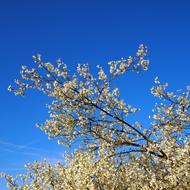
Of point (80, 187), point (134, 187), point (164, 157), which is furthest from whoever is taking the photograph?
point (164, 157)

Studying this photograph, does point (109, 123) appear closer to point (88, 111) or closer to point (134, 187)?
point (88, 111)

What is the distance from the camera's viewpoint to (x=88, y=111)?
2112 cm

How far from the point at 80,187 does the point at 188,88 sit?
923 cm

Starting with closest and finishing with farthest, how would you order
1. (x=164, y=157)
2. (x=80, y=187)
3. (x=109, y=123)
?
(x=80, y=187) < (x=164, y=157) < (x=109, y=123)

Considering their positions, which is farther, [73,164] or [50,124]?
[50,124]

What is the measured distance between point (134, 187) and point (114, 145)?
3396mm

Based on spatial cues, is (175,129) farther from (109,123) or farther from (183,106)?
(109,123)

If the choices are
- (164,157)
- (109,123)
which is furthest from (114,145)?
(164,157)

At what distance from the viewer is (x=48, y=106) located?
71.1 feet

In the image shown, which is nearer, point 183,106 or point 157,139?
point 157,139

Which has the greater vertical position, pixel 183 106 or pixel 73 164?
pixel 183 106

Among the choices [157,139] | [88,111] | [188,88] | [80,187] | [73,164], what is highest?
[188,88]

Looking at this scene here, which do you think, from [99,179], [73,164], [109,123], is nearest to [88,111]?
[109,123]

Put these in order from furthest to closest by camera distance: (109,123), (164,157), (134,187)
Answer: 1. (109,123)
2. (164,157)
3. (134,187)
